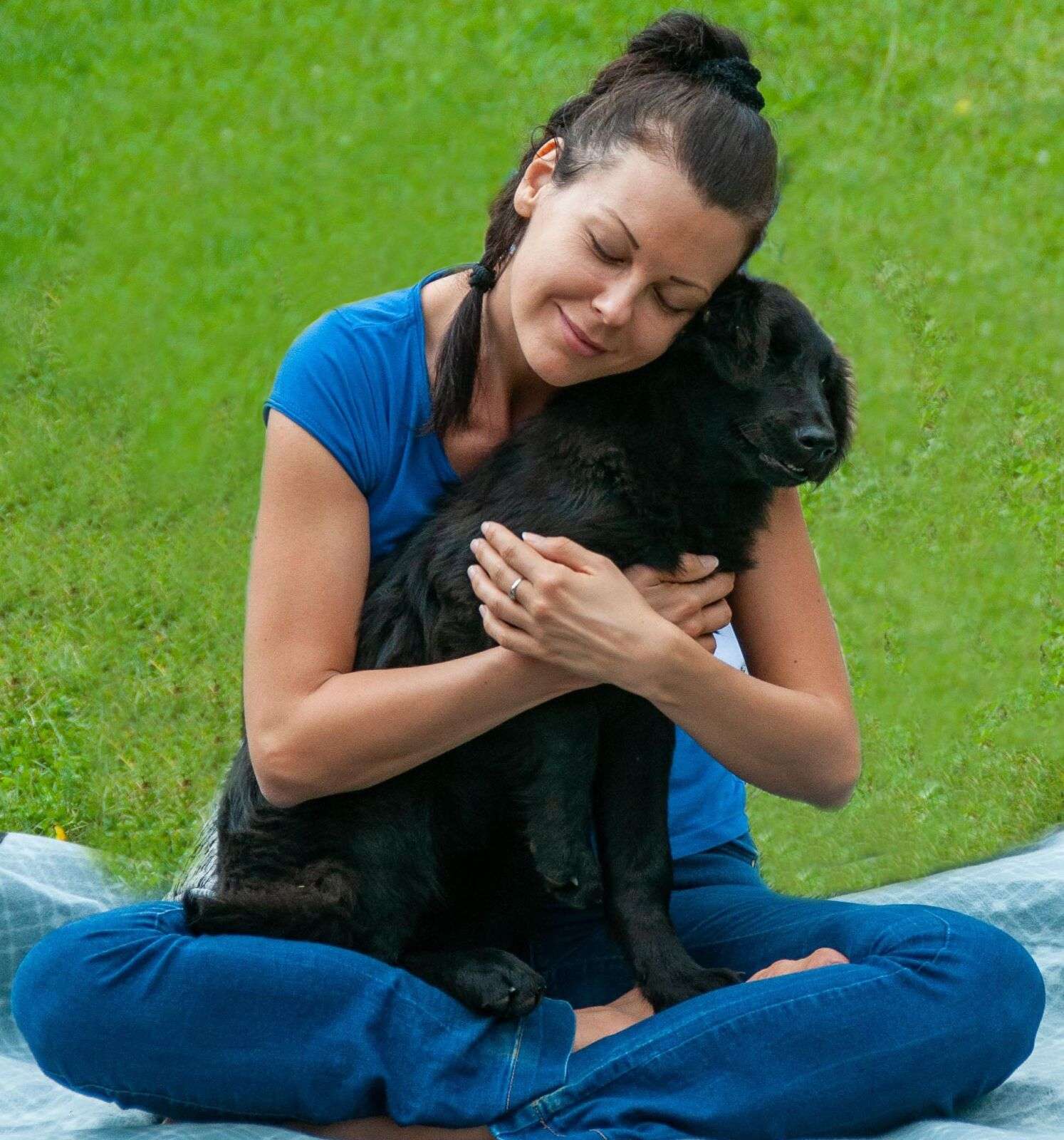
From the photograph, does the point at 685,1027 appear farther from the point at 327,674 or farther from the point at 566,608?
the point at 327,674

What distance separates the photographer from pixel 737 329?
249cm

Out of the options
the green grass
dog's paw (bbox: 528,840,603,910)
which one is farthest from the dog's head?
the green grass

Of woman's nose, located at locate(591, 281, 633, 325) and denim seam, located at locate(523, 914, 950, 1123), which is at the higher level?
woman's nose, located at locate(591, 281, 633, 325)

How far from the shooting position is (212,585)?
4961mm

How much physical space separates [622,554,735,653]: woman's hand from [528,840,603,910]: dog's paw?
0.41 m

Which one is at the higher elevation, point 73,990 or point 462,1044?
point 73,990

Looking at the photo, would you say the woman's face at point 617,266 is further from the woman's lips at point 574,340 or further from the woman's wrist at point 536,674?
the woman's wrist at point 536,674

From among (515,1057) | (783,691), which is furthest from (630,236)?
(515,1057)

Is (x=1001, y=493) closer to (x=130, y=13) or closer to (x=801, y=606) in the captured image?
(x=801, y=606)

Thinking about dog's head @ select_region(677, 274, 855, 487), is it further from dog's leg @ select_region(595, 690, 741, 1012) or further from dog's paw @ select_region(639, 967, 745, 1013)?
dog's paw @ select_region(639, 967, 745, 1013)

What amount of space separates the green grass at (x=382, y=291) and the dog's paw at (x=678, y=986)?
1.46 meters

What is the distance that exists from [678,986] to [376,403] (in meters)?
1.09

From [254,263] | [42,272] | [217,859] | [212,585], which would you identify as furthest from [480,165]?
[217,859]

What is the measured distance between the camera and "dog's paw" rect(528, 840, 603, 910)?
2434 mm
